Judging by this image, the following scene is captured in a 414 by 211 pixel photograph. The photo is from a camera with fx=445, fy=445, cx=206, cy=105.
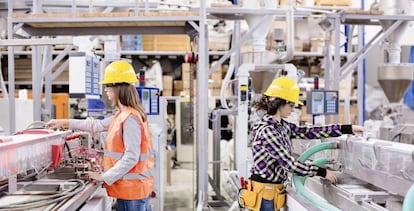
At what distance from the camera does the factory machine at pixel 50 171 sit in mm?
1758

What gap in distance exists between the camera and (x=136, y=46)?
756cm

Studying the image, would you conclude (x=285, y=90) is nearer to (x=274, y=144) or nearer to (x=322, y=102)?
(x=274, y=144)

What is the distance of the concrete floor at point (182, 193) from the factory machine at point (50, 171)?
5.76 ft

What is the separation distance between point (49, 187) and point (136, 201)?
0.45 m

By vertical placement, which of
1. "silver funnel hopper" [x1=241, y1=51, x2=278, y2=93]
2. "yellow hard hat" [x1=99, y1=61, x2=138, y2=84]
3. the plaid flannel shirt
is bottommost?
the plaid flannel shirt

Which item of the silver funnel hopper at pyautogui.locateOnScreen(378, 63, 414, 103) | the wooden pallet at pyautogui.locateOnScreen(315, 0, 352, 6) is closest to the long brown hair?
the silver funnel hopper at pyautogui.locateOnScreen(378, 63, 414, 103)

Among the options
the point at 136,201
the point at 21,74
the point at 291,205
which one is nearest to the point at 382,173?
the point at 291,205

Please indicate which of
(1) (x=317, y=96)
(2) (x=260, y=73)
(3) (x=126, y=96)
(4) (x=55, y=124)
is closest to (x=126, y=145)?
(3) (x=126, y=96)

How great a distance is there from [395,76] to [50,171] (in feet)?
10.7

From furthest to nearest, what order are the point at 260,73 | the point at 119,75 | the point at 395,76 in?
the point at 260,73, the point at 395,76, the point at 119,75

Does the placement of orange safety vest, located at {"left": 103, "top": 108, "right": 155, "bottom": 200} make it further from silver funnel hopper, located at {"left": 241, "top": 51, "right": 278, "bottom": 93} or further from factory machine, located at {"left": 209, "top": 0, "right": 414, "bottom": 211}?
silver funnel hopper, located at {"left": 241, "top": 51, "right": 278, "bottom": 93}

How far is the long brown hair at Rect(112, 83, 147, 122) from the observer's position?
2.35 metres

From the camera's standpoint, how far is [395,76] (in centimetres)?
425

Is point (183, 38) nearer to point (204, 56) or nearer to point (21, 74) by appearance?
point (21, 74)
